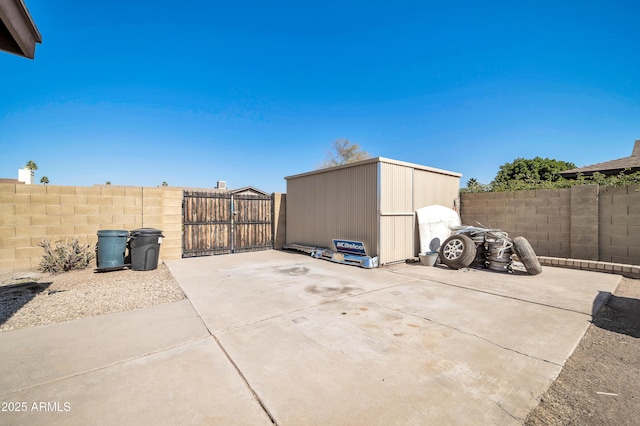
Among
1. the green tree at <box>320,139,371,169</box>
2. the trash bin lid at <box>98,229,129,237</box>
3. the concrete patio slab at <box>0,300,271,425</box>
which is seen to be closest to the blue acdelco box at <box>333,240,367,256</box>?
the concrete patio slab at <box>0,300,271,425</box>

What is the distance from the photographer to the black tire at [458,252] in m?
6.77

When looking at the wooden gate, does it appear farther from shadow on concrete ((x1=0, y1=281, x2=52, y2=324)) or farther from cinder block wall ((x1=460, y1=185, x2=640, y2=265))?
cinder block wall ((x1=460, y1=185, x2=640, y2=265))

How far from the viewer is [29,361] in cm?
258

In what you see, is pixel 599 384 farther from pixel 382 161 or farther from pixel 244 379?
pixel 382 161

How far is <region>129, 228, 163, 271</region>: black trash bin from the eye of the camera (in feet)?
22.2

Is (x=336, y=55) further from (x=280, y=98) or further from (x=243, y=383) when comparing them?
(x=243, y=383)

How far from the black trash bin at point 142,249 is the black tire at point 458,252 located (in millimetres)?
7896

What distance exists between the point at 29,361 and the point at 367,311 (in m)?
3.85

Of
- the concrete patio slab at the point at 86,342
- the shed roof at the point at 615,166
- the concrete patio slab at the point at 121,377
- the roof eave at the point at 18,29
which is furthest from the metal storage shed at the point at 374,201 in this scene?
the shed roof at the point at 615,166

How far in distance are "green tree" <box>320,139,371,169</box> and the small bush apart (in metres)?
25.6

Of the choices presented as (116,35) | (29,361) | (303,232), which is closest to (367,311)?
(29,361)

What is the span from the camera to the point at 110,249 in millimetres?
6598

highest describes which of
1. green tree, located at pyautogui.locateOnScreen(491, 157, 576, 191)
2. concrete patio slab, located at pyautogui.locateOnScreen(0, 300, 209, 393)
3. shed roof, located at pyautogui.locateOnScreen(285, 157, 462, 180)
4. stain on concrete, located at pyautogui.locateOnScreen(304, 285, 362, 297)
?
green tree, located at pyautogui.locateOnScreen(491, 157, 576, 191)

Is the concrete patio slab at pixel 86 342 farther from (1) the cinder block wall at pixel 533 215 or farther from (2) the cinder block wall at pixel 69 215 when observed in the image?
(1) the cinder block wall at pixel 533 215
